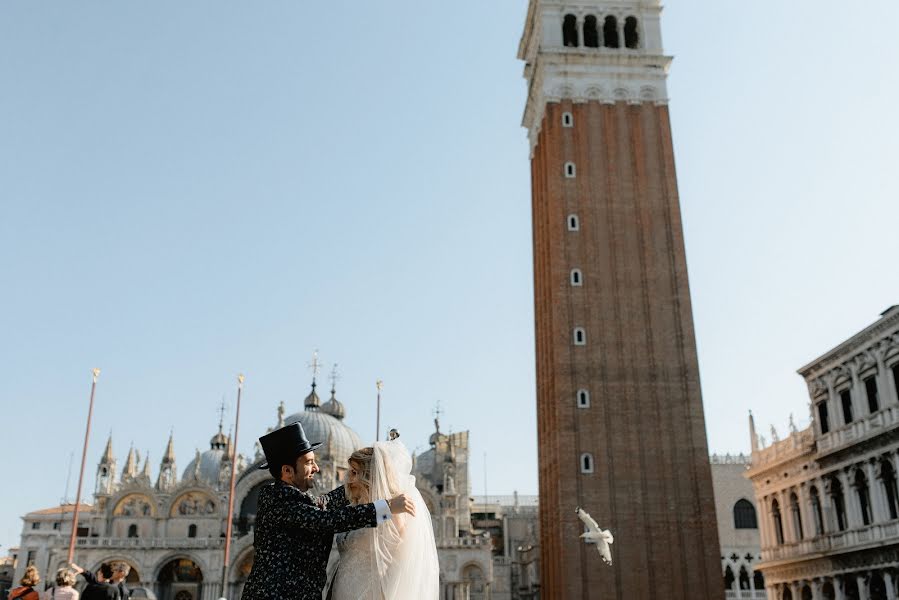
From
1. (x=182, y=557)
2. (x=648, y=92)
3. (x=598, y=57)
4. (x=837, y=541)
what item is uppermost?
(x=598, y=57)

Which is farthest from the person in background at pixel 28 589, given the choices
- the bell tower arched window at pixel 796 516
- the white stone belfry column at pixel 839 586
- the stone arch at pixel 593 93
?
the stone arch at pixel 593 93

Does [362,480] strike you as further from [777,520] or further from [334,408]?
[334,408]

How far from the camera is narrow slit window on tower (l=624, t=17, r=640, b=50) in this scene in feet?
140

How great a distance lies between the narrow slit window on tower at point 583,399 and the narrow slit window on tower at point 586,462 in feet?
6.14

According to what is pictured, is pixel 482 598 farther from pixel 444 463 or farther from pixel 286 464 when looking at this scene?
pixel 286 464

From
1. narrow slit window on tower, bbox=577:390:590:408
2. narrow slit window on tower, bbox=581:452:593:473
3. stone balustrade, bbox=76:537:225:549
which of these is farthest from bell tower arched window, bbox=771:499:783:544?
stone balustrade, bbox=76:537:225:549

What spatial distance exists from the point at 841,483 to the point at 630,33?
74.8ft

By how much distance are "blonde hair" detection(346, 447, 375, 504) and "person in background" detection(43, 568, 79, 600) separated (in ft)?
18.5

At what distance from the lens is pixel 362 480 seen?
5.69 meters

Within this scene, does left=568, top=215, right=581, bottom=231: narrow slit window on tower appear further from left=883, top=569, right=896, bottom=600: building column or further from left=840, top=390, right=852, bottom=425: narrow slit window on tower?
left=883, top=569, right=896, bottom=600: building column

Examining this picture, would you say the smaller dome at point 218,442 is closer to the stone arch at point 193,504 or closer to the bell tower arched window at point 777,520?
the stone arch at point 193,504

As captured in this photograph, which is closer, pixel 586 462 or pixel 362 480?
pixel 362 480

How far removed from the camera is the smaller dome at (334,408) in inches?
2758

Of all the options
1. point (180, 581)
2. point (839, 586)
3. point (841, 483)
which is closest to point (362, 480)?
point (841, 483)
